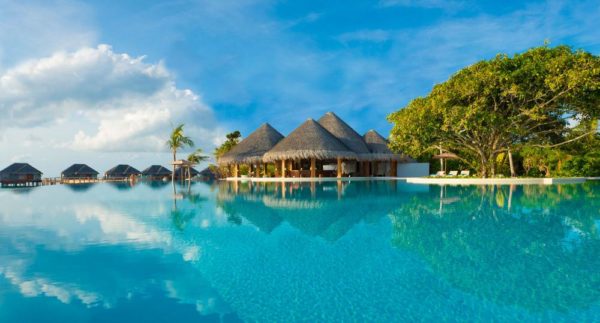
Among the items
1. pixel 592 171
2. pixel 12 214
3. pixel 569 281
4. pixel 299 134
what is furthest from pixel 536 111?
pixel 12 214

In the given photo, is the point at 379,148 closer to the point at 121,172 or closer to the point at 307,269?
the point at 307,269

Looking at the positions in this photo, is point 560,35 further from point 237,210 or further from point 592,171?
point 237,210

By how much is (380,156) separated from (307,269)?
23.2m

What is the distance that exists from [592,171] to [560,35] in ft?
35.9

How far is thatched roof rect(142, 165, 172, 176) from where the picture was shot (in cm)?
4638

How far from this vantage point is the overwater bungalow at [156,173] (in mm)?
46047

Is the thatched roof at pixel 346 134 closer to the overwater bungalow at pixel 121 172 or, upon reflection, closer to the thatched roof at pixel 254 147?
the thatched roof at pixel 254 147

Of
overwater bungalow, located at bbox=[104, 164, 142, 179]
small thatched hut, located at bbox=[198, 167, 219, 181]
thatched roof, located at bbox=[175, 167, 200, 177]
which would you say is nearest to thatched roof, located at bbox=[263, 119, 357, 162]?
thatched roof, located at bbox=[175, 167, 200, 177]

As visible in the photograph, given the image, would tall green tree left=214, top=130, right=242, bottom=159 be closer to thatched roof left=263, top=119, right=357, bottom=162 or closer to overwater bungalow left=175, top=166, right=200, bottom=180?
overwater bungalow left=175, top=166, right=200, bottom=180

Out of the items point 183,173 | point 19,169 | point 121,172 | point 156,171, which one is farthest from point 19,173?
point 183,173

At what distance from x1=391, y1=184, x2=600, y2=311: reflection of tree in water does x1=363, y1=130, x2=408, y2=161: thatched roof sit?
17601mm

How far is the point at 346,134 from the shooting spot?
27969 millimetres

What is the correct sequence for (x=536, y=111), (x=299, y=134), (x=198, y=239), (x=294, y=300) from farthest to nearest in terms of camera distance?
1. (x=299, y=134)
2. (x=536, y=111)
3. (x=198, y=239)
4. (x=294, y=300)

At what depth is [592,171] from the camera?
23719 mm
